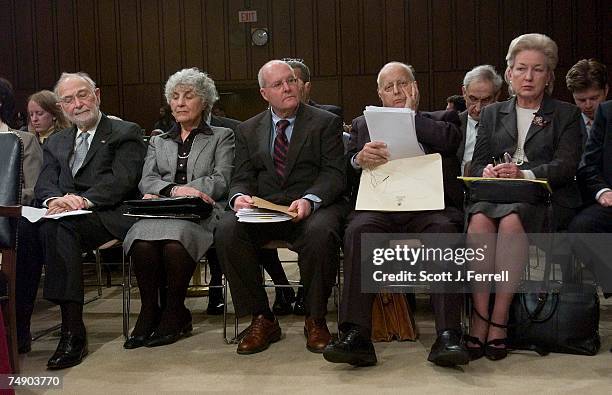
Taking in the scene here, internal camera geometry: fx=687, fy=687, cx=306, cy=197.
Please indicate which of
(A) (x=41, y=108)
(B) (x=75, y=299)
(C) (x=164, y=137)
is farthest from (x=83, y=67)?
(B) (x=75, y=299)

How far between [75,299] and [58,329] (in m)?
0.70

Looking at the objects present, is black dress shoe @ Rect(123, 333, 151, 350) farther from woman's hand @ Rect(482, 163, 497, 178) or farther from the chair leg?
woman's hand @ Rect(482, 163, 497, 178)

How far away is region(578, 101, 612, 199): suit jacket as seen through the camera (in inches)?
126

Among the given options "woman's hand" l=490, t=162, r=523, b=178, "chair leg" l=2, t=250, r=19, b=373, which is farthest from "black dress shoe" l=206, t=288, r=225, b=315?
"woman's hand" l=490, t=162, r=523, b=178

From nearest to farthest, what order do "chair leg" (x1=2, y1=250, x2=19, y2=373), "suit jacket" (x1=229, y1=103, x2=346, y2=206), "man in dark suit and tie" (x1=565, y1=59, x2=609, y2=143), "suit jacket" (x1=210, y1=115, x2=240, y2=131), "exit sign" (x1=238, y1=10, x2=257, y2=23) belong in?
1. "chair leg" (x1=2, y1=250, x2=19, y2=373)
2. "suit jacket" (x1=229, y1=103, x2=346, y2=206)
3. "man in dark suit and tie" (x1=565, y1=59, x2=609, y2=143)
4. "suit jacket" (x1=210, y1=115, x2=240, y2=131)
5. "exit sign" (x1=238, y1=10, x2=257, y2=23)

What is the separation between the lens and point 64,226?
10.5 ft

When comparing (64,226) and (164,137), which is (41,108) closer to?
(164,137)

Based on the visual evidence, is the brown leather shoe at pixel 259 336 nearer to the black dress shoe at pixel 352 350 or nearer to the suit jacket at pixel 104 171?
the black dress shoe at pixel 352 350

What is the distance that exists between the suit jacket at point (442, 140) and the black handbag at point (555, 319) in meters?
0.57

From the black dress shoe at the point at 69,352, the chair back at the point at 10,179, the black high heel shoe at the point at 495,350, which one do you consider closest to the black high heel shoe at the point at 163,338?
the black dress shoe at the point at 69,352

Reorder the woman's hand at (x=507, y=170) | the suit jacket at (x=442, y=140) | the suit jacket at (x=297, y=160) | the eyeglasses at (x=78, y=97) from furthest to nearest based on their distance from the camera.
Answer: the eyeglasses at (x=78, y=97), the suit jacket at (x=297, y=160), the suit jacket at (x=442, y=140), the woman's hand at (x=507, y=170)

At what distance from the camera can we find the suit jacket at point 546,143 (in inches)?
121

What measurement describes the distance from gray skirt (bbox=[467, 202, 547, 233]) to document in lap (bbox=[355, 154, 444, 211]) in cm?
20

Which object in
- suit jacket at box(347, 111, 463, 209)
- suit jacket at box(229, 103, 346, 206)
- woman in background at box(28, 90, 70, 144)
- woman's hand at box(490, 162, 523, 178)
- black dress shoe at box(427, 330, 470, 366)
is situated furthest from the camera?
woman in background at box(28, 90, 70, 144)
